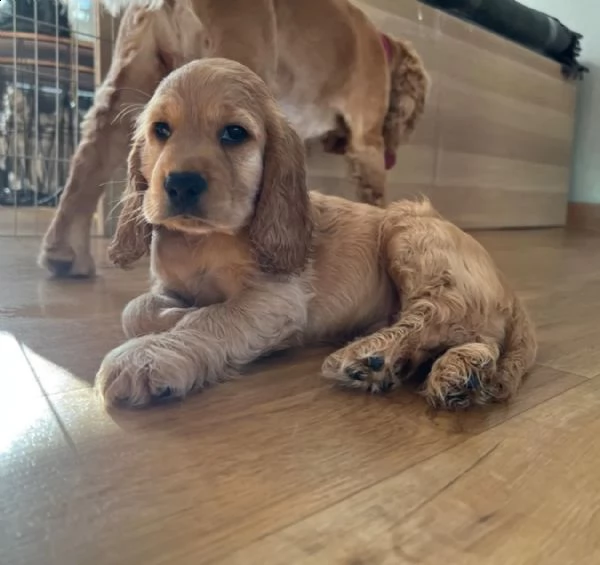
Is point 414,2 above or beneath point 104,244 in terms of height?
above

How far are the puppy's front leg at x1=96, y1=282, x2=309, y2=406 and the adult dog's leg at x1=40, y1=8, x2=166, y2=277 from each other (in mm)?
1027

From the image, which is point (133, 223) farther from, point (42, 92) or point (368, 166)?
point (42, 92)

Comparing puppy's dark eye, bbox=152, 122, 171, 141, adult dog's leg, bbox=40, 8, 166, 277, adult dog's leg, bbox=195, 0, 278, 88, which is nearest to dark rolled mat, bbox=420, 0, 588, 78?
adult dog's leg, bbox=195, 0, 278, 88

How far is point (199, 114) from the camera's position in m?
1.18

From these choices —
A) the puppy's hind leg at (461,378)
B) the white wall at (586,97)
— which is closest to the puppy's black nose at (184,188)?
the puppy's hind leg at (461,378)

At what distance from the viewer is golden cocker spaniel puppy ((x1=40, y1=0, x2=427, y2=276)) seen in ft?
6.99

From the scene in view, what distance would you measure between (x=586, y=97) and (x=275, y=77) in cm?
410

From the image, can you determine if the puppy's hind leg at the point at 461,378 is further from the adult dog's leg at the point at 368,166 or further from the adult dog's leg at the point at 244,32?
the adult dog's leg at the point at 368,166

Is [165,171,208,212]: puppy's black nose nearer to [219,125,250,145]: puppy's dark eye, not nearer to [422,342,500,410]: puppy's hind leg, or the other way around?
[219,125,250,145]: puppy's dark eye

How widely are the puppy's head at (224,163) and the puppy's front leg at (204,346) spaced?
0.08 m

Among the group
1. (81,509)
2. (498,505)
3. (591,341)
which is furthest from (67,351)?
(591,341)

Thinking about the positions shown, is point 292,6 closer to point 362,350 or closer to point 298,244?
point 298,244

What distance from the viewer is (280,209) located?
1.26 m

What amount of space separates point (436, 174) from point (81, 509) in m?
3.91
